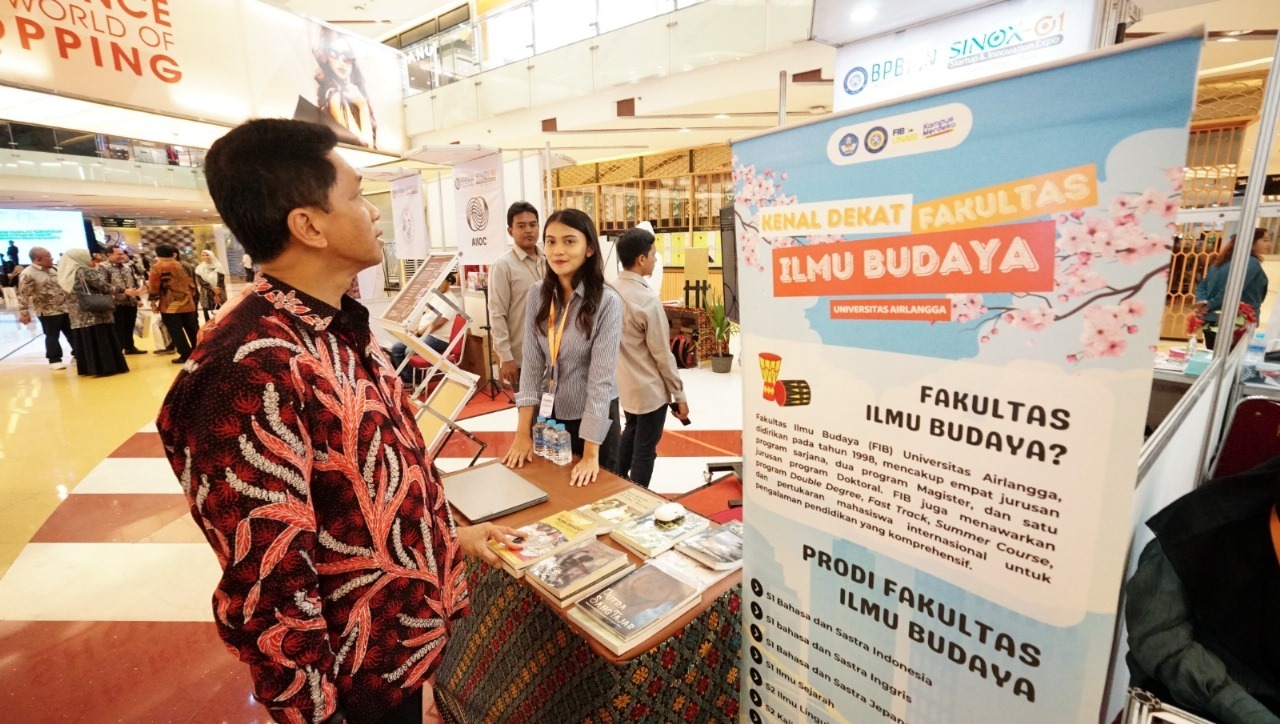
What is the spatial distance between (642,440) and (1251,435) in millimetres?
2248

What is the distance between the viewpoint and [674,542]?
4.80 ft

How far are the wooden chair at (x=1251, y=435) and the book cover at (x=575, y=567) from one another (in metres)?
2.08

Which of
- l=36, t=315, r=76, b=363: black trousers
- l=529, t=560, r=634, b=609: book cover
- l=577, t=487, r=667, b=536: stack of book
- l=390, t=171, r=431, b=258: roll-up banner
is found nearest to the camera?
l=529, t=560, r=634, b=609: book cover

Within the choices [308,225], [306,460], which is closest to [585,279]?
[308,225]

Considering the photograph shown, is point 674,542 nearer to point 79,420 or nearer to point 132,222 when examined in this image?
point 79,420

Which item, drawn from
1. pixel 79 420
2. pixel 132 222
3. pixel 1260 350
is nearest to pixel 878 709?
pixel 1260 350

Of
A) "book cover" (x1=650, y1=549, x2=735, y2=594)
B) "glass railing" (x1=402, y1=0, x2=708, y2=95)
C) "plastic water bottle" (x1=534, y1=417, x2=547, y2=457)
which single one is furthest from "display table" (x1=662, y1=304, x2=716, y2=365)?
"book cover" (x1=650, y1=549, x2=735, y2=594)

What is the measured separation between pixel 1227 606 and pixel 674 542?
1.11m

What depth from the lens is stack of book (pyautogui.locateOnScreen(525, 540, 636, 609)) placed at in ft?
4.12

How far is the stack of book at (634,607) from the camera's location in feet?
3.70

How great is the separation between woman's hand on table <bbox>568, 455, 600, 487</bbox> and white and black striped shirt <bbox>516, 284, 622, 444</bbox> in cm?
7

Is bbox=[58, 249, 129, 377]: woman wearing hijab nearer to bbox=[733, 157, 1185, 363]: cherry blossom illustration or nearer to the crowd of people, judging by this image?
the crowd of people

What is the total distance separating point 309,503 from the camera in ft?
2.79

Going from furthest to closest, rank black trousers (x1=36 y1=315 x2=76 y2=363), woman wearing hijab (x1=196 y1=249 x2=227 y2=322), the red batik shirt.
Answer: woman wearing hijab (x1=196 y1=249 x2=227 y2=322)
black trousers (x1=36 y1=315 x2=76 y2=363)
the red batik shirt
